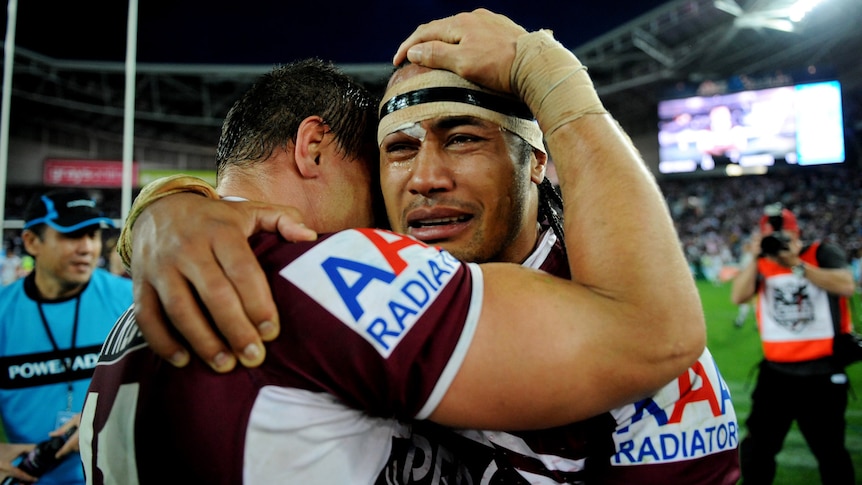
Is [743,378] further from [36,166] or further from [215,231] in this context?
[36,166]

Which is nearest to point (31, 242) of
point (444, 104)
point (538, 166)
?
point (444, 104)

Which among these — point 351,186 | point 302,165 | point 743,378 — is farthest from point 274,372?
point 743,378

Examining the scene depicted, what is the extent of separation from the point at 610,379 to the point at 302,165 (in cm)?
103

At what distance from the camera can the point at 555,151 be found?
1334 mm

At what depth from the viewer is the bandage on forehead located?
1691 mm

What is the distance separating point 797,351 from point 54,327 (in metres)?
5.47

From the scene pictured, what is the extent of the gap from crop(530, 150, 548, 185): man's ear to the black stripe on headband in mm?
189

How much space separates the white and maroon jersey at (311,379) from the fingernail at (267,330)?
2 cm

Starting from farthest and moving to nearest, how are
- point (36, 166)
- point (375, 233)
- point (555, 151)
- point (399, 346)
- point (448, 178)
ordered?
point (36, 166) → point (448, 178) → point (555, 151) → point (375, 233) → point (399, 346)

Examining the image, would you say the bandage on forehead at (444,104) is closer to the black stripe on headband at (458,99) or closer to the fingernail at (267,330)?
the black stripe on headband at (458,99)

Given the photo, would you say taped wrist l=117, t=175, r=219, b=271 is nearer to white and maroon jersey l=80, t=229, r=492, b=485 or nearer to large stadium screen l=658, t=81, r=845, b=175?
white and maroon jersey l=80, t=229, r=492, b=485

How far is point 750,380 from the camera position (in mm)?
8016

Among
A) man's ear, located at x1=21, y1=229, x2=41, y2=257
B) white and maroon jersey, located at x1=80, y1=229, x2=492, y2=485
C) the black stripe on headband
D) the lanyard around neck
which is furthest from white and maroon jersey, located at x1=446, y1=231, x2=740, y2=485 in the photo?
man's ear, located at x1=21, y1=229, x2=41, y2=257

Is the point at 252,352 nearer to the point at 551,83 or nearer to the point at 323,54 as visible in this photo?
the point at 551,83
